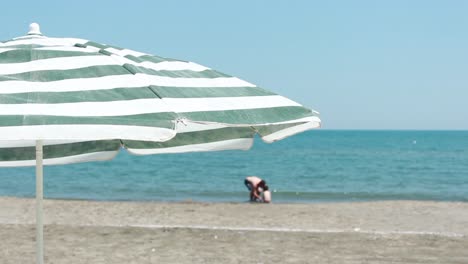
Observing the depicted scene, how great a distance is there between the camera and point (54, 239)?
1067cm

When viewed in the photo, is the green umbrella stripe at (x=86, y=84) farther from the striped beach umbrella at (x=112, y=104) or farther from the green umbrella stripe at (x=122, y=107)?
Answer: the green umbrella stripe at (x=122, y=107)

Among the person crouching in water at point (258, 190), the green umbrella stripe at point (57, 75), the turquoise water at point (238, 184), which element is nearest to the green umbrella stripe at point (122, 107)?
the green umbrella stripe at point (57, 75)

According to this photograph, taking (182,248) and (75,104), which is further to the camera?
(182,248)

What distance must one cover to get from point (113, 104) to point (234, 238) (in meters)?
7.52

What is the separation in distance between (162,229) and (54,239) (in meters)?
1.78

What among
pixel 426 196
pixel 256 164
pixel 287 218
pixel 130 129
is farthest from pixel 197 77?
pixel 256 164

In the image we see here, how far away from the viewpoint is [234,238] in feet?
35.3

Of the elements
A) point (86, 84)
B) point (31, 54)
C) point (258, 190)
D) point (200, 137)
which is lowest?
point (258, 190)

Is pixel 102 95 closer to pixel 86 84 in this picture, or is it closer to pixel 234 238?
pixel 86 84

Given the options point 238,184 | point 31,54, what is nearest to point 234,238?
point 31,54

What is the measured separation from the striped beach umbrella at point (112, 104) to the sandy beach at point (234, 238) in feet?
15.4

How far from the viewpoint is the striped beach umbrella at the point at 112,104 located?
3.33 m

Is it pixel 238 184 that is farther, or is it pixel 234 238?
pixel 238 184

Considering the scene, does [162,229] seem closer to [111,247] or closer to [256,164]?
[111,247]
